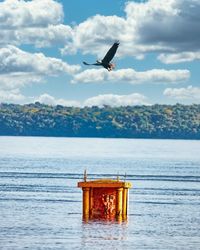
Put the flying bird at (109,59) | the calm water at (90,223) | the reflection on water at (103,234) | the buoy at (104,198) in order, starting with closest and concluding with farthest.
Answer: the flying bird at (109,59) → the reflection on water at (103,234) → the calm water at (90,223) → the buoy at (104,198)

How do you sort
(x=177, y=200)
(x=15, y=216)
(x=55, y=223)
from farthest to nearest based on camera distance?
(x=177, y=200), (x=15, y=216), (x=55, y=223)

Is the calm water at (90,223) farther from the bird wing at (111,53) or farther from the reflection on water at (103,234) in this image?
the bird wing at (111,53)

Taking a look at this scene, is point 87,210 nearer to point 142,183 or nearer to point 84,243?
point 84,243

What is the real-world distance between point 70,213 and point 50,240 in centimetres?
2095

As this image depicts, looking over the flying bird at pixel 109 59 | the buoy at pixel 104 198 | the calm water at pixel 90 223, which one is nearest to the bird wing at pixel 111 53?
the flying bird at pixel 109 59

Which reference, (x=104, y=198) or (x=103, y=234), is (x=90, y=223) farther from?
(x=103, y=234)

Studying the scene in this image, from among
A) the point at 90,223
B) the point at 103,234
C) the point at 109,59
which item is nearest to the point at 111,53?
the point at 109,59

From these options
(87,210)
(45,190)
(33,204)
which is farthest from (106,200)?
(45,190)

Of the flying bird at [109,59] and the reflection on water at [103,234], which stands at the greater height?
the flying bird at [109,59]

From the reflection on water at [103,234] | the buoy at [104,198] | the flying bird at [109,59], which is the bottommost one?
the reflection on water at [103,234]

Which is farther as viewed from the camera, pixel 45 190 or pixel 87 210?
pixel 45 190

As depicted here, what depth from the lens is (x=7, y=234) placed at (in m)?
71.0

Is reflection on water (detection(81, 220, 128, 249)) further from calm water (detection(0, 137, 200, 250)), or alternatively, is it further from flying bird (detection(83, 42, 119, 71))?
flying bird (detection(83, 42, 119, 71))

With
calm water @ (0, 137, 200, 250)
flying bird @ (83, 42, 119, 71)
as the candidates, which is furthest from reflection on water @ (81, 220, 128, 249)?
flying bird @ (83, 42, 119, 71)
